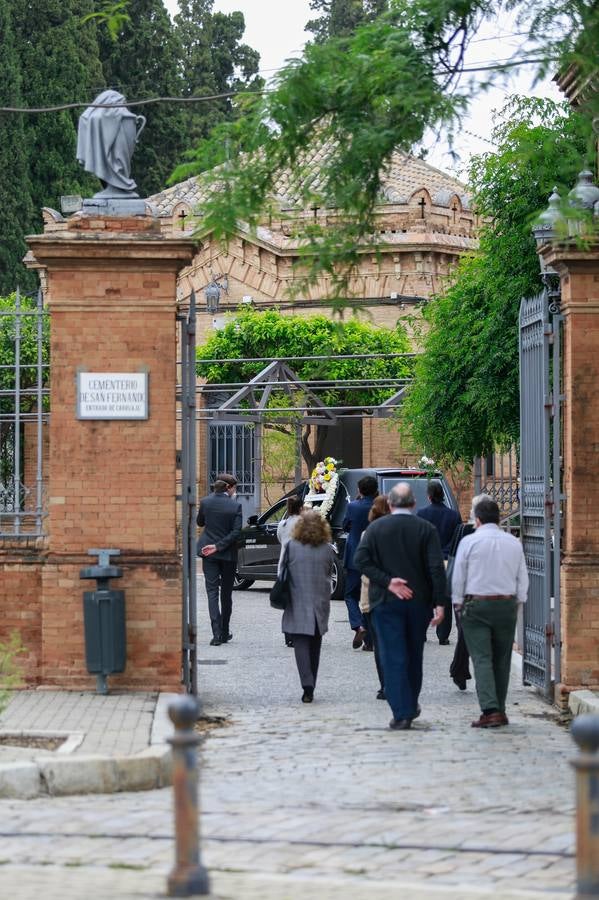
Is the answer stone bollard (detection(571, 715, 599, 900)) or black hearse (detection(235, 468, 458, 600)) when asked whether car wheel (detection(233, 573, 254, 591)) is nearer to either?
black hearse (detection(235, 468, 458, 600))

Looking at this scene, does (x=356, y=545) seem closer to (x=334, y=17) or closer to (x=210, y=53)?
(x=210, y=53)

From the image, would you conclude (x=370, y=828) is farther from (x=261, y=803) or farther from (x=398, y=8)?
(x=398, y=8)

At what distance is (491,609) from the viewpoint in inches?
478

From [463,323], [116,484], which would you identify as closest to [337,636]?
[463,323]

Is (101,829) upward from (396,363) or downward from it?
downward

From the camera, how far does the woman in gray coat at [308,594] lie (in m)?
13.8

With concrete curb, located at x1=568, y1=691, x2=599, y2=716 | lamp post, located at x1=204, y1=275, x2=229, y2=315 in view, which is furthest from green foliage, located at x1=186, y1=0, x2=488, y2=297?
lamp post, located at x1=204, y1=275, x2=229, y2=315

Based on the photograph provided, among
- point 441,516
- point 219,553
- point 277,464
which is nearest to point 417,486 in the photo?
point 441,516

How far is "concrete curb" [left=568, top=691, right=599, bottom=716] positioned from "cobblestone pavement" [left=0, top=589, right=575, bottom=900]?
0.25 meters

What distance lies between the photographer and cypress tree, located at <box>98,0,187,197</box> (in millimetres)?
50906

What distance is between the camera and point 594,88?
14219 mm

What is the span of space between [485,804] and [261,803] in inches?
48.3

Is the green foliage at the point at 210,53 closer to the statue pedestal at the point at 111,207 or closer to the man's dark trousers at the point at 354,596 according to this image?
the man's dark trousers at the point at 354,596

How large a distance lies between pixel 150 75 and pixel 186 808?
4681cm
